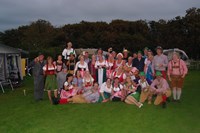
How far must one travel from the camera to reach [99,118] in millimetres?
8211

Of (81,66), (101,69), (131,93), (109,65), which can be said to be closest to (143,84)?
(131,93)

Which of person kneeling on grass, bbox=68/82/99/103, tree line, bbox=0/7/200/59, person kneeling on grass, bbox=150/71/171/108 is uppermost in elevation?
tree line, bbox=0/7/200/59

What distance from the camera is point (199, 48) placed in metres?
41.6

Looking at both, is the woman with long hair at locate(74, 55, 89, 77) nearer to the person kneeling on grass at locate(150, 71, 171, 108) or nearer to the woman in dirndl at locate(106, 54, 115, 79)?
the woman in dirndl at locate(106, 54, 115, 79)

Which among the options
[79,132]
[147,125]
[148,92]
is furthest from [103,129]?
[148,92]

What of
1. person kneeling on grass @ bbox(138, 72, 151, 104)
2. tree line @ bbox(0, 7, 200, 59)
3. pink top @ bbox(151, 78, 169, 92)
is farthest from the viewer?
tree line @ bbox(0, 7, 200, 59)

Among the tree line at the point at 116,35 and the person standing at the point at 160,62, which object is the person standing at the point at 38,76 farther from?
the tree line at the point at 116,35

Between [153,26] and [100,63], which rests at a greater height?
[153,26]

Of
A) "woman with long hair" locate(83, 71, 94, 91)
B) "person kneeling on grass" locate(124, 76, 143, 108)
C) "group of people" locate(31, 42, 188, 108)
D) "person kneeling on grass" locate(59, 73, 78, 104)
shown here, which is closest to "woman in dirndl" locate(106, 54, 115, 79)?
"group of people" locate(31, 42, 188, 108)

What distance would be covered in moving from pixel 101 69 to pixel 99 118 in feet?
11.9

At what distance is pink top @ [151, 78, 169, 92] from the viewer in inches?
395

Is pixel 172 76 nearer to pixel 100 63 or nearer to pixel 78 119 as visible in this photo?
pixel 100 63

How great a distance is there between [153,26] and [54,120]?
49.6 m

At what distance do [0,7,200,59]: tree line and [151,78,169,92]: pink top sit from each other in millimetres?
20090
